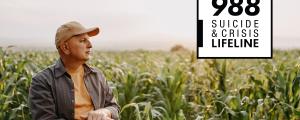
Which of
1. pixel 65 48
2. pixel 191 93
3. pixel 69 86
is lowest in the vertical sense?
pixel 191 93

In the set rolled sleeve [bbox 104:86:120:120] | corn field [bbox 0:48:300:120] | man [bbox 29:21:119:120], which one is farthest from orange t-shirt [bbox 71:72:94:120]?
corn field [bbox 0:48:300:120]

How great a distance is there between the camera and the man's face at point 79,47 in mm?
2695

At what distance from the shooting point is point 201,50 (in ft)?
18.2

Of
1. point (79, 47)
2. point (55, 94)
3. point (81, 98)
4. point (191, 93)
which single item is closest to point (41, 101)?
point (55, 94)

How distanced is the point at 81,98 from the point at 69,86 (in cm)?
8

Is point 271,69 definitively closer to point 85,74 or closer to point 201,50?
point 201,50

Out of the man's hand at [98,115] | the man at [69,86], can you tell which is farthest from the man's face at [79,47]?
the man's hand at [98,115]

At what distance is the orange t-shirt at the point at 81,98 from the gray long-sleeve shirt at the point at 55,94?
0.02 meters

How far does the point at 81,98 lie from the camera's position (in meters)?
2.74

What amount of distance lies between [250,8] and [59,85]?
287 cm

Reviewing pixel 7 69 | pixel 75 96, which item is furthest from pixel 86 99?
pixel 7 69

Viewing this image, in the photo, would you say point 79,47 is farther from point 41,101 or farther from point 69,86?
point 41,101

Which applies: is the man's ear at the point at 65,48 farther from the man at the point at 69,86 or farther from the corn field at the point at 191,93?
the corn field at the point at 191,93

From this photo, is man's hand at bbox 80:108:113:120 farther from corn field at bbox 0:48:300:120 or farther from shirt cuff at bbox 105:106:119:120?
corn field at bbox 0:48:300:120
